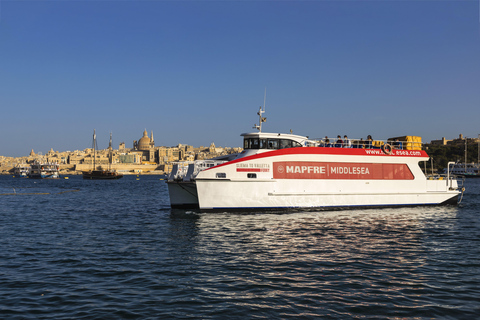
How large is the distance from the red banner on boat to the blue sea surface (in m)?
4.69

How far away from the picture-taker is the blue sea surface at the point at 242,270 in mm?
9484

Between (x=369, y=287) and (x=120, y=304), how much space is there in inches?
267

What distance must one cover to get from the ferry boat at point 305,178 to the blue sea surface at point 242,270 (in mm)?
2820

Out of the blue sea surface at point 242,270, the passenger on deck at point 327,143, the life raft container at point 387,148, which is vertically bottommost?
the blue sea surface at point 242,270

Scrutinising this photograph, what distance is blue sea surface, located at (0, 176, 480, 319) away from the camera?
9484mm

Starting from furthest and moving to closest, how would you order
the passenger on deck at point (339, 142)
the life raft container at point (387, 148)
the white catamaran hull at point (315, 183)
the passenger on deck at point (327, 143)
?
1. the life raft container at point (387, 148)
2. the passenger on deck at point (339, 142)
3. the passenger on deck at point (327, 143)
4. the white catamaran hull at point (315, 183)

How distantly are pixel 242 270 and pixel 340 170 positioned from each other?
17105mm

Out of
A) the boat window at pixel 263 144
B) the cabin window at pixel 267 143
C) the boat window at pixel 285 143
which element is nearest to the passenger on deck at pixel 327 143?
the cabin window at pixel 267 143

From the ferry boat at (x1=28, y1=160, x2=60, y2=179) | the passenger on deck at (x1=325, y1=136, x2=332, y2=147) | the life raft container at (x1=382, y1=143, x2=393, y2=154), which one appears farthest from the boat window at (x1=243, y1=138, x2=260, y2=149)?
the ferry boat at (x1=28, y1=160, x2=60, y2=179)

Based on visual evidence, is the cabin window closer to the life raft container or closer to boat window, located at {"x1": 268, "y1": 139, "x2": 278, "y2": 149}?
boat window, located at {"x1": 268, "y1": 139, "x2": 278, "y2": 149}

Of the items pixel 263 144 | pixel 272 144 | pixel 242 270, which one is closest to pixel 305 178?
pixel 272 144

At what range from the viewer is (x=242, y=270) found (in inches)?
500

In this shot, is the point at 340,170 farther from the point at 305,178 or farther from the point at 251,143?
the point at 251,143

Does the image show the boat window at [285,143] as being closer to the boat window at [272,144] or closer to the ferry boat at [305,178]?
the ferry boat at [305,178]
